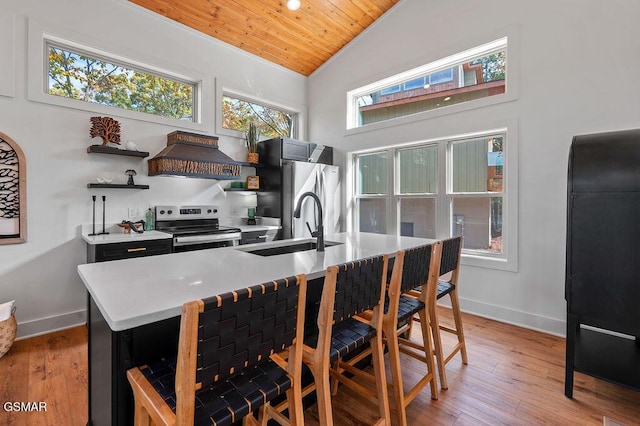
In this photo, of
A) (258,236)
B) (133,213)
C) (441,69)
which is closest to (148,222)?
(133,213)

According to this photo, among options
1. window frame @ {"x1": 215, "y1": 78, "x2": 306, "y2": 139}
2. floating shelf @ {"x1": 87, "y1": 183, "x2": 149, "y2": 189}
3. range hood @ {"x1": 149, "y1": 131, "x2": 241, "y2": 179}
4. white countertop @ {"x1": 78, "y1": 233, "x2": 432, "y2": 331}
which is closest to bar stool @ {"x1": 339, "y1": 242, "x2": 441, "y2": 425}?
white countertop @ {"x1": 78, "y1": 233, "x2": 432, "y2": 331}

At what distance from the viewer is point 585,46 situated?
2.85 m

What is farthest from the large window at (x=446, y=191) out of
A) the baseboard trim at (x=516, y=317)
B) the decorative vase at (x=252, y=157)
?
the decorative vase at (x=252, y=157)

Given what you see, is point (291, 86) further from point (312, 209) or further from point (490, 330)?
point (490, 330)

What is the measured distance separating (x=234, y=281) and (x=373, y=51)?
4313 millimetres

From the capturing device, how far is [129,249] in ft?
9.78

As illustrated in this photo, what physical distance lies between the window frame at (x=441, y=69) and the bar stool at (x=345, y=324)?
2860mm

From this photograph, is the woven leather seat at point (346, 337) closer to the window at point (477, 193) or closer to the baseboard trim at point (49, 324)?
the window at point (477, 193)

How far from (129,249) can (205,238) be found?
742 mm

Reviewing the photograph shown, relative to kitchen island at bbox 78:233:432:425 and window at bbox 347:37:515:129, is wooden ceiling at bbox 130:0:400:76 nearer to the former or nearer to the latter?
window at bbox 347:37:515:129

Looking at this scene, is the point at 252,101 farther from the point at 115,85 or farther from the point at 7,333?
the point at 7,333

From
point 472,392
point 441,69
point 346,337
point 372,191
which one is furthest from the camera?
point 372,191

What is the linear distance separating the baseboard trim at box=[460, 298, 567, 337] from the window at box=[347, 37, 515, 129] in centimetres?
230

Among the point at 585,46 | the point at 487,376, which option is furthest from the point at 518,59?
the point at 487,376
